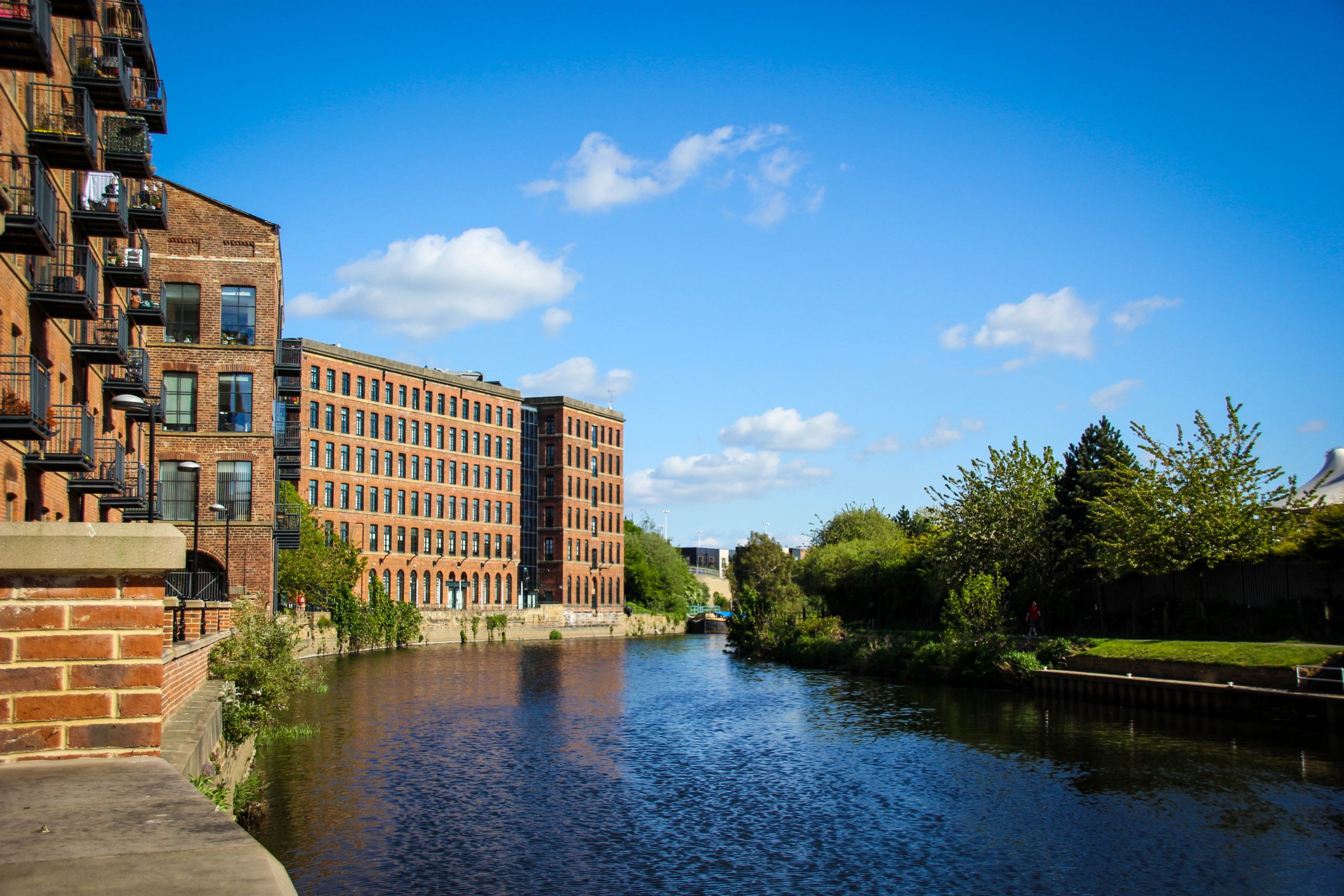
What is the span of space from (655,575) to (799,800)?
10140 cm

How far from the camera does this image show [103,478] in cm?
2938

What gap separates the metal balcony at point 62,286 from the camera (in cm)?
2584

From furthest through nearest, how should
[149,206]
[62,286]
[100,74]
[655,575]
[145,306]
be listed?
[655,575], [145,306], [149,206], [100,74], [62,286]

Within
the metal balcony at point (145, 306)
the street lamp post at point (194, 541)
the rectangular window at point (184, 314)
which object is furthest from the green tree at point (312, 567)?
the metal balcony at point (145, 306)

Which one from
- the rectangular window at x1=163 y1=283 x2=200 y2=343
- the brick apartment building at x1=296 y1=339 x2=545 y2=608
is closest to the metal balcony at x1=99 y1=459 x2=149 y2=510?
the rectangular window at x1=163 y1=283 x2=200 y2=343

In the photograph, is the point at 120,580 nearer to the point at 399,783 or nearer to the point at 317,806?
the point at 317,806

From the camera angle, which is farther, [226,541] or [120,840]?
[226,541]

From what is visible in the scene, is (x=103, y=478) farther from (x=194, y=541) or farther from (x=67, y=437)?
(x=194, y=541)

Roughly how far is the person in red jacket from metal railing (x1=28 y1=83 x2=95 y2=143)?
4122cm

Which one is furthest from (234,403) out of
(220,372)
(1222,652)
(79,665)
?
(79,665)

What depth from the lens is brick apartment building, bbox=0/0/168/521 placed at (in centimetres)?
2322

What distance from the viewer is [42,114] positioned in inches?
1057

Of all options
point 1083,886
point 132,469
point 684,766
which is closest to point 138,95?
point 132,469

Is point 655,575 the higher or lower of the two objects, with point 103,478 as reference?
lower
